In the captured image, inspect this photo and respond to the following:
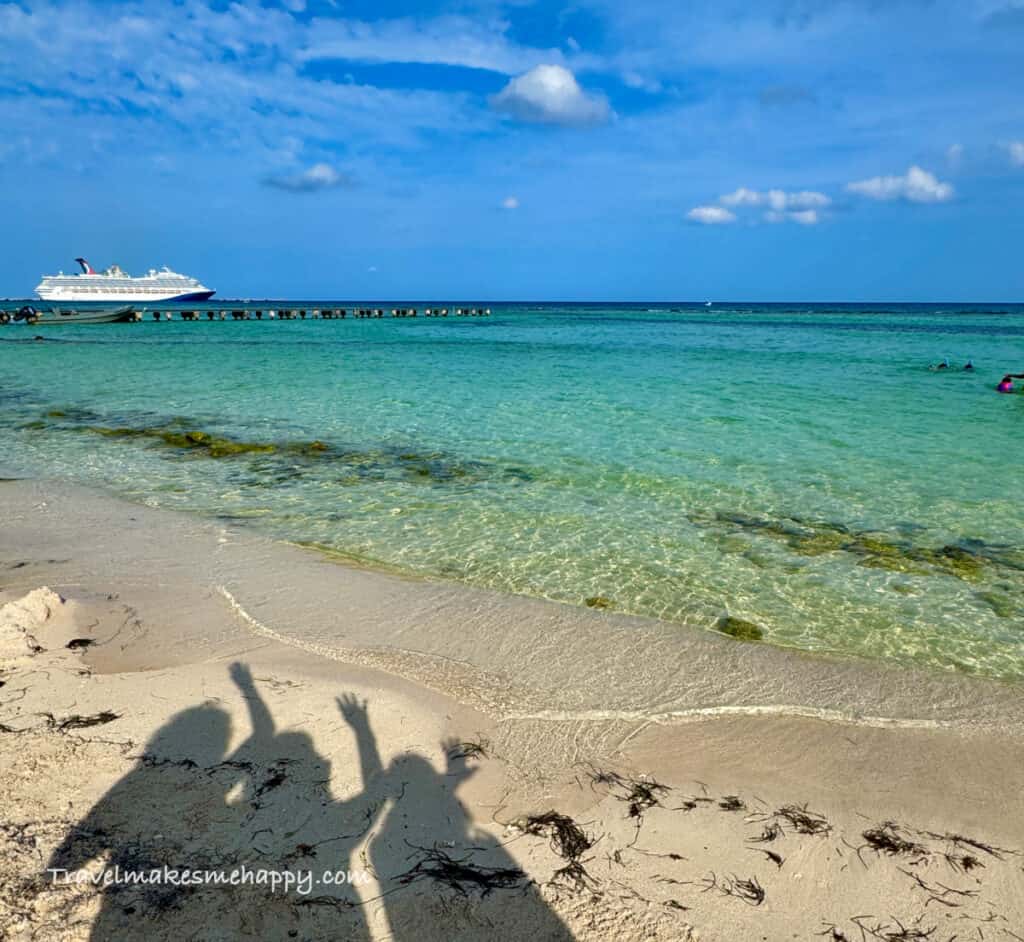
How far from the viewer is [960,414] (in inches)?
685

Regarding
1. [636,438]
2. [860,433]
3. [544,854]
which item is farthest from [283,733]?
[860,433]

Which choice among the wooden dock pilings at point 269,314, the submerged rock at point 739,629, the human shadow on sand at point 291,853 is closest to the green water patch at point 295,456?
the submerged rock at point 739,629

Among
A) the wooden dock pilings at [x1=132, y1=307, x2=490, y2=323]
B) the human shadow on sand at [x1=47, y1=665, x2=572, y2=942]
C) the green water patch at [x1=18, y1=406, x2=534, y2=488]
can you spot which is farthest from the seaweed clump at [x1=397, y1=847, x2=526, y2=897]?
the wooden dock pilings at [x1=132, y1=307, x2=490, y2=323]

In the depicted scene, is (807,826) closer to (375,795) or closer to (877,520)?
(375,795)

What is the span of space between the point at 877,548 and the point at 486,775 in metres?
6.38

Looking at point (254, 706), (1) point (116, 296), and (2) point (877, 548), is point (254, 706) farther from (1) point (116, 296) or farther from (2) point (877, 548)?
(1) point (116, 296)

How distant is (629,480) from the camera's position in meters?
10.8

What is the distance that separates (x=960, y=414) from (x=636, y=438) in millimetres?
10087

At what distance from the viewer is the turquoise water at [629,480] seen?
674cm

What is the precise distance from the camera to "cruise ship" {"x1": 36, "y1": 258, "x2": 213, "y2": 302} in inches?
3935

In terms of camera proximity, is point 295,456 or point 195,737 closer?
point 195,737

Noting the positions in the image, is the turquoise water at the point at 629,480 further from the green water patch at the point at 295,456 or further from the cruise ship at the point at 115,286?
the cruise ship at the point at 115,286

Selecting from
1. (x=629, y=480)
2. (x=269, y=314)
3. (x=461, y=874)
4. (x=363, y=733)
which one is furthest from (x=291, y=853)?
(x=269, y=314)

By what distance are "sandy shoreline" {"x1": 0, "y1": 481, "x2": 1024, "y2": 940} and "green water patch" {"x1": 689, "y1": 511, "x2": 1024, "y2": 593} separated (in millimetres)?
2634
